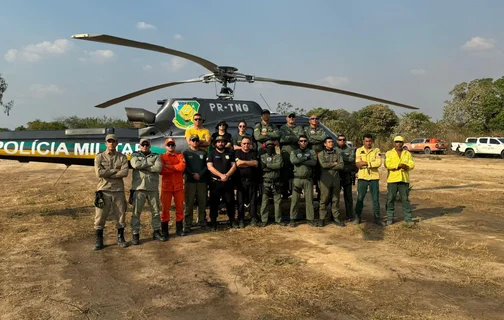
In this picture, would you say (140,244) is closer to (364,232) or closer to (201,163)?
(201,163)

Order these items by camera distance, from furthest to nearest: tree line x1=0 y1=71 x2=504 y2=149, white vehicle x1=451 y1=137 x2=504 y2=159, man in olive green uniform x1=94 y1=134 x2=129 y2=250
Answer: tree line x1=0 y1=71 x2=504 y2=149 → white vehicle x1=451 y1=137 x2=504 y2=159 → man in olive green uniform x1=94 y1=134 x2=129 y2=250

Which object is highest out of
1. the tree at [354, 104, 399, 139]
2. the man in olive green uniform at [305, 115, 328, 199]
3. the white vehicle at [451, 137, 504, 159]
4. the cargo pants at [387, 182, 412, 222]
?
the tree at [354, 104, 399, 139]

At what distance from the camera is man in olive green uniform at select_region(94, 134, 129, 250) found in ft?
18.2

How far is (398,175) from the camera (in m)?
7.02

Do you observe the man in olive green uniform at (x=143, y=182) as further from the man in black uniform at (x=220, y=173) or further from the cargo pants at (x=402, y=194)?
the cargo pants at (x=402, y=194)

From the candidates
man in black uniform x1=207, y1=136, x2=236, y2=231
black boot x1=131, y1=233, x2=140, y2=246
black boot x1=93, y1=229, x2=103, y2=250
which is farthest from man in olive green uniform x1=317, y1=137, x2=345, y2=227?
black boot x1=93, y1=229, x2=103, y2=250

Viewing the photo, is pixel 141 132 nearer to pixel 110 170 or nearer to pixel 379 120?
pixel 110 170

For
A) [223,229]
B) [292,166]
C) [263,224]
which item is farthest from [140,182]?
[292,166]

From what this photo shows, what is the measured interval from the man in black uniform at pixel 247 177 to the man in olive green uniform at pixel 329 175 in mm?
1283

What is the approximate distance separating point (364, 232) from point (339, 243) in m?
0.93

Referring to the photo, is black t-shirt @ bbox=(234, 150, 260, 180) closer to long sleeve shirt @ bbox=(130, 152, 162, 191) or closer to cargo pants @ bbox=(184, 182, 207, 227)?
cargo pants @ bbox=(184, 182, 207, 227)

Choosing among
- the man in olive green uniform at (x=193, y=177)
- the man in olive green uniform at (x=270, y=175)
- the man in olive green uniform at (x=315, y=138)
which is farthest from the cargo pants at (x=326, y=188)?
the man in olive green uniform at (x=193, y=177)

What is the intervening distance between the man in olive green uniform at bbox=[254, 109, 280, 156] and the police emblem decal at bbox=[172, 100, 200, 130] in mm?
1749

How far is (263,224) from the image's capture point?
684 cm
